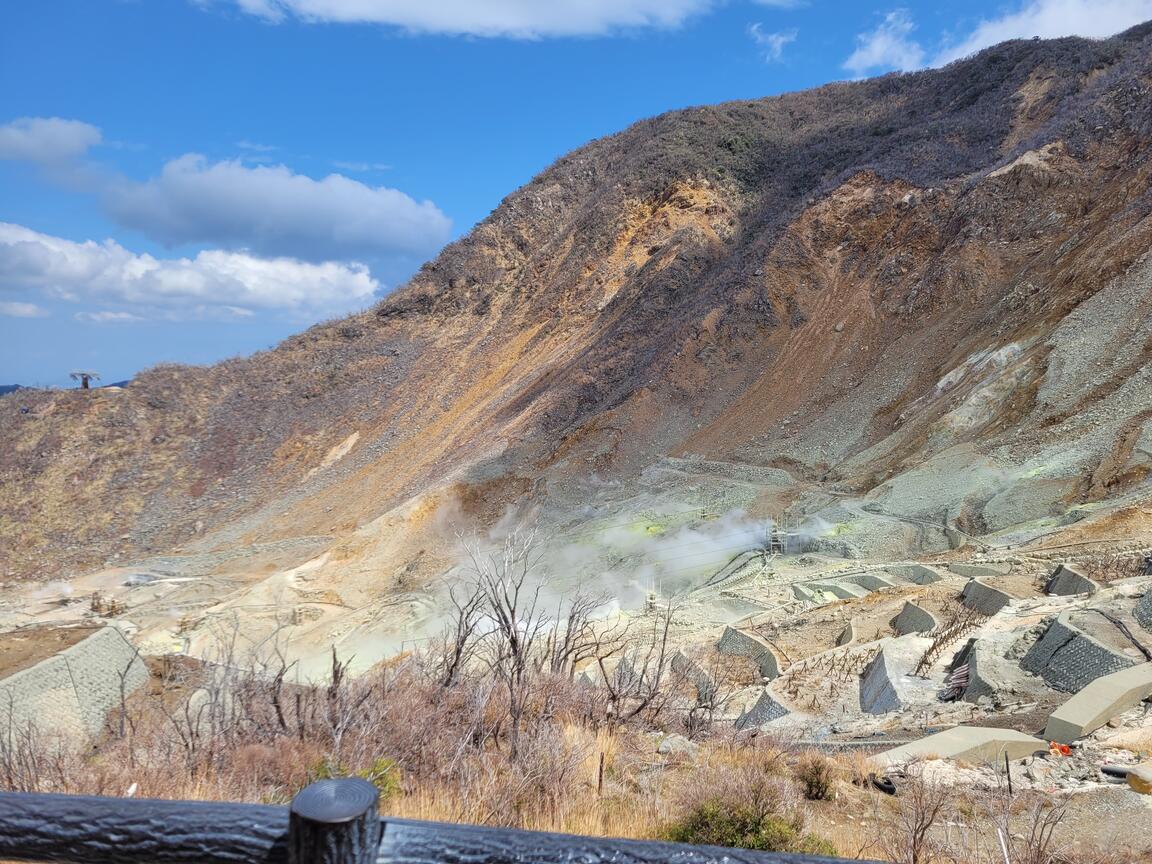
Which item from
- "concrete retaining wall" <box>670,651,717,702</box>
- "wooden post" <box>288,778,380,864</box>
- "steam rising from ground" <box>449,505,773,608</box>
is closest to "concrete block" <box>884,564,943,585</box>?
"steam rising from ground" <box>449,505,773,608</box>

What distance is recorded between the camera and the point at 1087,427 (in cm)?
1606

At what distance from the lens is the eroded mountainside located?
58.7 feet

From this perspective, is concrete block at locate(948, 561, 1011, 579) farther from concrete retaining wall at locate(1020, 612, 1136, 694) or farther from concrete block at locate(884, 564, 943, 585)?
concrete retaining wall at locate(1020, 612, 1136, 694)

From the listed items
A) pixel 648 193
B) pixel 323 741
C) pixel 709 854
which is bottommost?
pixel 323 741

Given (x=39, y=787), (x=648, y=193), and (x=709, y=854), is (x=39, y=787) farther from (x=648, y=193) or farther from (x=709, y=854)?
(x=648, y=193)

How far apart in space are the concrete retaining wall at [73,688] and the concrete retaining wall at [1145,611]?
36.8 ft

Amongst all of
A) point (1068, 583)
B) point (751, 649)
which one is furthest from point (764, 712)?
point (1068, 583)

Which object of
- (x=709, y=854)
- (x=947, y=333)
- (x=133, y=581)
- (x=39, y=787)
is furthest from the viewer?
(x=133, y=581)

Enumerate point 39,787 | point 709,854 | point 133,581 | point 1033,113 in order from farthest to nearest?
point 1033,113
point 133,581
point 39,787
point 709,854

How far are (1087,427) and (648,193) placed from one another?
1033 inches

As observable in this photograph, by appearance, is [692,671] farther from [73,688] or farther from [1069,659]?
[73,688]

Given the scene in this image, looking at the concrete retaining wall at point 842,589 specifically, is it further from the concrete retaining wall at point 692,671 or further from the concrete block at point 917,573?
the concrete retaining wall at point 692,671

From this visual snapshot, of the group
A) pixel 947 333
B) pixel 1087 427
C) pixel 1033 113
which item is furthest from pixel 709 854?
pixel 1033 113

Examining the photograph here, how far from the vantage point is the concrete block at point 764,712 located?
30.9 ft
